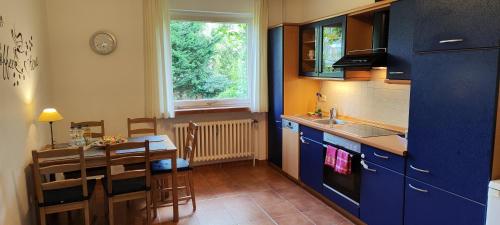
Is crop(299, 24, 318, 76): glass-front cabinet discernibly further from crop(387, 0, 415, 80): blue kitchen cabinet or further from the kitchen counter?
crop(387, 0, 415, 80): blue kitchen cabinet

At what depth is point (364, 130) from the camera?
10.7 ft

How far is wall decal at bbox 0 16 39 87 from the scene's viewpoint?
7.75ft

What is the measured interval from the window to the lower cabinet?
1351mm

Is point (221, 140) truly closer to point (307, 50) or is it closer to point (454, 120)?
point (307, 50)

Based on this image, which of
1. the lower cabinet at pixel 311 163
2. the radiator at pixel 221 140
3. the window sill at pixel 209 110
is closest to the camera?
the lower cabinet at pixel 311 163

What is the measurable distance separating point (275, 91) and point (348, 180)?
1.80 meters

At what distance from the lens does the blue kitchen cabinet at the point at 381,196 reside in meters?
2.57

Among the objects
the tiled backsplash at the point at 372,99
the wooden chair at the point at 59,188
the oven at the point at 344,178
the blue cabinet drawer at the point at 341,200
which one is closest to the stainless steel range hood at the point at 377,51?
the tiled backsplash at the point at 372,99

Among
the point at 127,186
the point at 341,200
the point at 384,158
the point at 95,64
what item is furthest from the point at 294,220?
the point at 95,64

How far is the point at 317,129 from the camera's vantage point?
139 inches

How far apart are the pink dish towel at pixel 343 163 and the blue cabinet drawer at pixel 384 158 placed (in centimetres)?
20

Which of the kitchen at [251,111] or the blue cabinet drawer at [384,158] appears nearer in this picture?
the kitchen at [251,111]

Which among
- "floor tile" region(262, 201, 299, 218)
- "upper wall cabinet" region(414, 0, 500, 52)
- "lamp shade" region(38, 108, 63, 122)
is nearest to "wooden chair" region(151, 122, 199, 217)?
"floor tile" region(262, 201, 299, 218)

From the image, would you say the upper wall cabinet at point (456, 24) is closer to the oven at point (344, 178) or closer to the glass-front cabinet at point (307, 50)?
the oven at point (344, 178)
